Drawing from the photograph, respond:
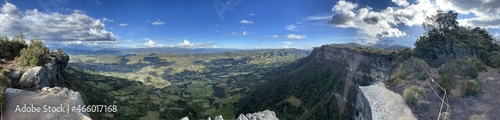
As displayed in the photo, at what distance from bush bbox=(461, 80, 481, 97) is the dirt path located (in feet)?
36.3

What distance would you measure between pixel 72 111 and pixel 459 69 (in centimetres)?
7758

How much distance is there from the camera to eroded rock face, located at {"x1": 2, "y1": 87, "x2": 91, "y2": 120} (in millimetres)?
34375

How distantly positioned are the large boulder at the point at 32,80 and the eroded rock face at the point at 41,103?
318cm

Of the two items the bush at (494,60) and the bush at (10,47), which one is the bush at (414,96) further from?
the bush at (10,47)

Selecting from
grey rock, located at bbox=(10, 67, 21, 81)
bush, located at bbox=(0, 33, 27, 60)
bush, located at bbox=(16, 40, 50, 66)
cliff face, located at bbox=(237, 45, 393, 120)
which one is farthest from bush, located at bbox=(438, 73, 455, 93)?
bush, located at bbox=(0, 33, 27, 60)

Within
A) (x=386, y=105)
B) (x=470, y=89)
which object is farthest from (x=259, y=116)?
(x=470, y=89)

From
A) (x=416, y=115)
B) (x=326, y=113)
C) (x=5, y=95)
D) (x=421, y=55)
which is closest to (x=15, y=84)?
(x=5, y=95)

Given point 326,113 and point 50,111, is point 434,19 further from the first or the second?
point 50,111

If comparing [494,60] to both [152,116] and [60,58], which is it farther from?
[152,116]

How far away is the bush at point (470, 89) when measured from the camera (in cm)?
5400

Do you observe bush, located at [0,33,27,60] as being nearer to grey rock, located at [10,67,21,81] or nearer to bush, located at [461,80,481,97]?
grey rock, located at [10,67,21,81]

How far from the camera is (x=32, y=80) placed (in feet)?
150

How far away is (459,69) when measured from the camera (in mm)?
66375

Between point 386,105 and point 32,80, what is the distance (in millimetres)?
61685
